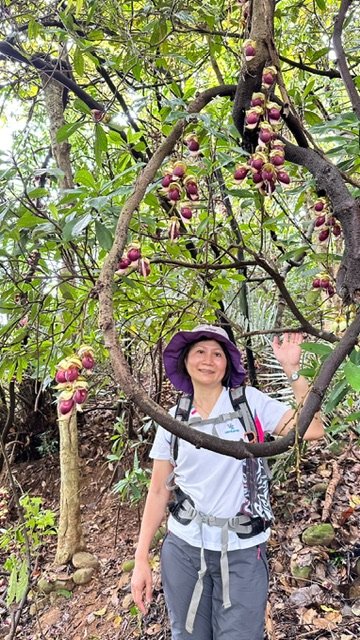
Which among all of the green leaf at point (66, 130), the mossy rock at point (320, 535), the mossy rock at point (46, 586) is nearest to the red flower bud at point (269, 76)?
the green leaf at point (66, 130)

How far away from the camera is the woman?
1705 mm

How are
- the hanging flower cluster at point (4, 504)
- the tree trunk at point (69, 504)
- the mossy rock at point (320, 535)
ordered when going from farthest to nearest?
the hanging flower cluster at point (4, 504), the tree trunk at point (69, 504), the mossy rock at point (320, 535)

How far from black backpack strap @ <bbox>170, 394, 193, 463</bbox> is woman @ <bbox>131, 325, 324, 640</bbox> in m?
0.02

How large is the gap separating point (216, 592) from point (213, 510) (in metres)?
0.28

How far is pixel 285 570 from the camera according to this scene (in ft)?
8.92

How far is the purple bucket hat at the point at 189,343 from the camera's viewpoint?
188cm

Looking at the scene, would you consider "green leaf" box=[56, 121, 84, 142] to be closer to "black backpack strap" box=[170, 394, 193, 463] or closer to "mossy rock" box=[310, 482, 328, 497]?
"black backpack strap" box=[170, 394, 193, 463]

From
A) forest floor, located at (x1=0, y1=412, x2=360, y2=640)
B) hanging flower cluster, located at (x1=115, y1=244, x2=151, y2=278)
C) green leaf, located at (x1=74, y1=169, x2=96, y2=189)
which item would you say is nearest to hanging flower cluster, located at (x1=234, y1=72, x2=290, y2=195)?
hanging flower cluster, located at (x1=115, y1=244, x2=151, y2=278)

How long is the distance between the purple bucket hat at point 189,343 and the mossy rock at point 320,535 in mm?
1328

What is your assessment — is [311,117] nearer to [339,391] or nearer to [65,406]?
[339,391]

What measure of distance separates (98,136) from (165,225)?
428mm

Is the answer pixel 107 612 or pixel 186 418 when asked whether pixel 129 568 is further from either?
pixel 186 418

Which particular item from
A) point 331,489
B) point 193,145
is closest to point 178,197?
point 193,145

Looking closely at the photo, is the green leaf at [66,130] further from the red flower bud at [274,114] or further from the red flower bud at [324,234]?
the red flower bud at [324,234]
